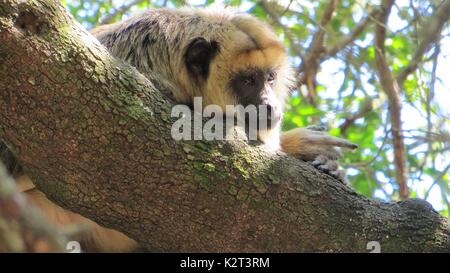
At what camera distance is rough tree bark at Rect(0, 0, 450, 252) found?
3.79 meters

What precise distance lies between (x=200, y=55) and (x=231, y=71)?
303mm

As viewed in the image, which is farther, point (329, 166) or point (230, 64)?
point (230, 64)

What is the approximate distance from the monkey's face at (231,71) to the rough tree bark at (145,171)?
1241 millimetres

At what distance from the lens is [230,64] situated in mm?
5672

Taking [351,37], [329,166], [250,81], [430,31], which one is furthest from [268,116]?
[351,37]

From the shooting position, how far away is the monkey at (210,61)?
17.5 feet

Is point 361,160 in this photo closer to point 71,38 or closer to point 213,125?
point 213,125

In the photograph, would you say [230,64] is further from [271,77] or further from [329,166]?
[329,166]

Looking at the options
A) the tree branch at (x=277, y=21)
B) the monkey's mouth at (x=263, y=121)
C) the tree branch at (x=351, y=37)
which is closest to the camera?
the monkey's mouth at (x=263, y=121)

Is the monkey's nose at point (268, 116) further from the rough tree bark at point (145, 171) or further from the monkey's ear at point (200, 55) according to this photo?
the rough tree bark at point (145, 171)

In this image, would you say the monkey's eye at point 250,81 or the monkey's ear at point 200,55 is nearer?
the monkey's ear at point 200,55

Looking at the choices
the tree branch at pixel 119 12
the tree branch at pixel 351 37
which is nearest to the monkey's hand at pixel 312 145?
the tree branch at pixel 351 37

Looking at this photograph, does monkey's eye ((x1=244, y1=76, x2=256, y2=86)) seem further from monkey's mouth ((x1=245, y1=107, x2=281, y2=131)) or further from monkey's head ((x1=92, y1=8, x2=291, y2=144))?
monkey's mouth ((x1=245, y1=107, x2=281, y2=131))
